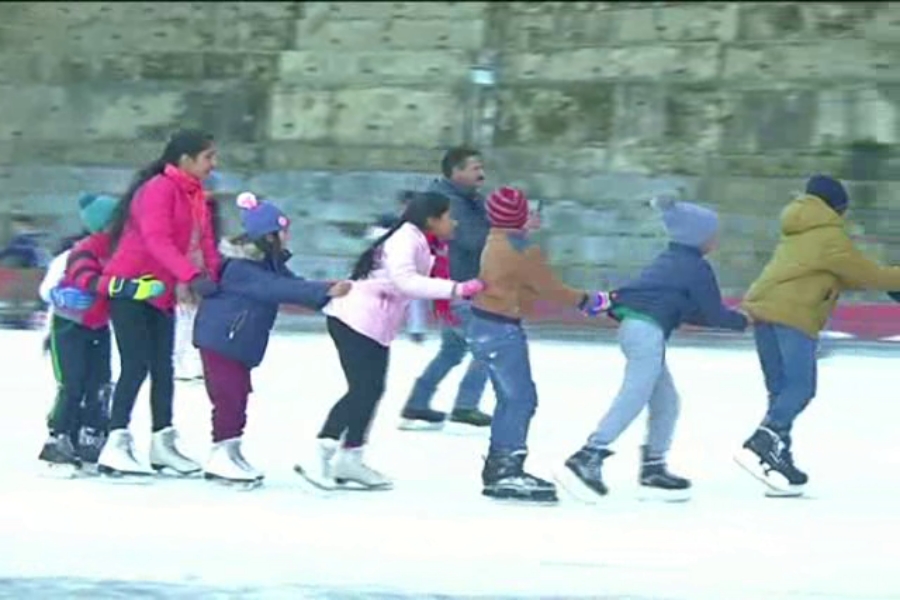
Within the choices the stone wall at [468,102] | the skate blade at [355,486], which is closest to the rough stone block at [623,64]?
the stone wall at [468,102]

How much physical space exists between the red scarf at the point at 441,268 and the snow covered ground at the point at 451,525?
0.67 m

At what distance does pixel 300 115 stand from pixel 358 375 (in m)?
19.2

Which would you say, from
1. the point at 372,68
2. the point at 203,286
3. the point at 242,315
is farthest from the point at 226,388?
the point at 372,68

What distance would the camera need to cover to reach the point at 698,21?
25562 mm

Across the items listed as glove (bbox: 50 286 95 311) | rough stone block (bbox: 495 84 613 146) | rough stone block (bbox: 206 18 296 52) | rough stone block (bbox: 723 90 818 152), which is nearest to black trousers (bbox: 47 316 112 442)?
glove (bbox: 50 286 95 311)

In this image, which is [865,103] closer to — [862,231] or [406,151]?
[862,231]

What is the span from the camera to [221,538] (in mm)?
6879

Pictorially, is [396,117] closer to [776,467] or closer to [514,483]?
[776,467]

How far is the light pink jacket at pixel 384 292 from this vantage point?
7.69 metres

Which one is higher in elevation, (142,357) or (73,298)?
(73,298)

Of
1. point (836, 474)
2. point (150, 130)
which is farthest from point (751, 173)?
point (836, 474)

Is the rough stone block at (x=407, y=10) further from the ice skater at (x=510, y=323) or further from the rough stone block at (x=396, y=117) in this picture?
the ice skater at (x=510, y=323)

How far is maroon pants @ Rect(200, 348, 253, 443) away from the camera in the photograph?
25.7 feet

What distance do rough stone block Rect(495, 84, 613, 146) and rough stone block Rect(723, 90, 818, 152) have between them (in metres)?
1.75
